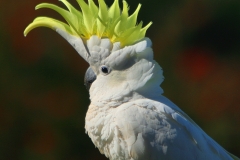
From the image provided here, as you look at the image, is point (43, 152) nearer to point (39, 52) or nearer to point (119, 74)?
point (39, 52)

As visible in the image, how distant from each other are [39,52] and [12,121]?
57cm

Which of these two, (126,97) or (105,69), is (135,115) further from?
(105,69)

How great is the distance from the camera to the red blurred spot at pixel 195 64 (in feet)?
12.2

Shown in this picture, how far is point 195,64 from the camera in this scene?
3.76 metres

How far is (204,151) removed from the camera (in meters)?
1.91

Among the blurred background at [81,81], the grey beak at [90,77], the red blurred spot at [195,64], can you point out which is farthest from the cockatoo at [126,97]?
the red blurred spot at [195,64]

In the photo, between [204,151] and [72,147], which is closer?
[204,151]

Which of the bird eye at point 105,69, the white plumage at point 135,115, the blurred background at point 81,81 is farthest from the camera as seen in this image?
the blurred background at point 81,81

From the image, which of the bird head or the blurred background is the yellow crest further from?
the blurred background

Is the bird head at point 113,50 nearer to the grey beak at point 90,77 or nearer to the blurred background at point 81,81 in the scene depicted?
the grey beak at point 90,77

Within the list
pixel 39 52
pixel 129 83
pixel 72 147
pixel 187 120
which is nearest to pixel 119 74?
pixel 129 83

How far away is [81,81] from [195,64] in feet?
2.69

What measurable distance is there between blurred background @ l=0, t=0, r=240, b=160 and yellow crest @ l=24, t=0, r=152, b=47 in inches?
63.5

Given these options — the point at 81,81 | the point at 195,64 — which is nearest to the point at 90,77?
the point at 81,81
